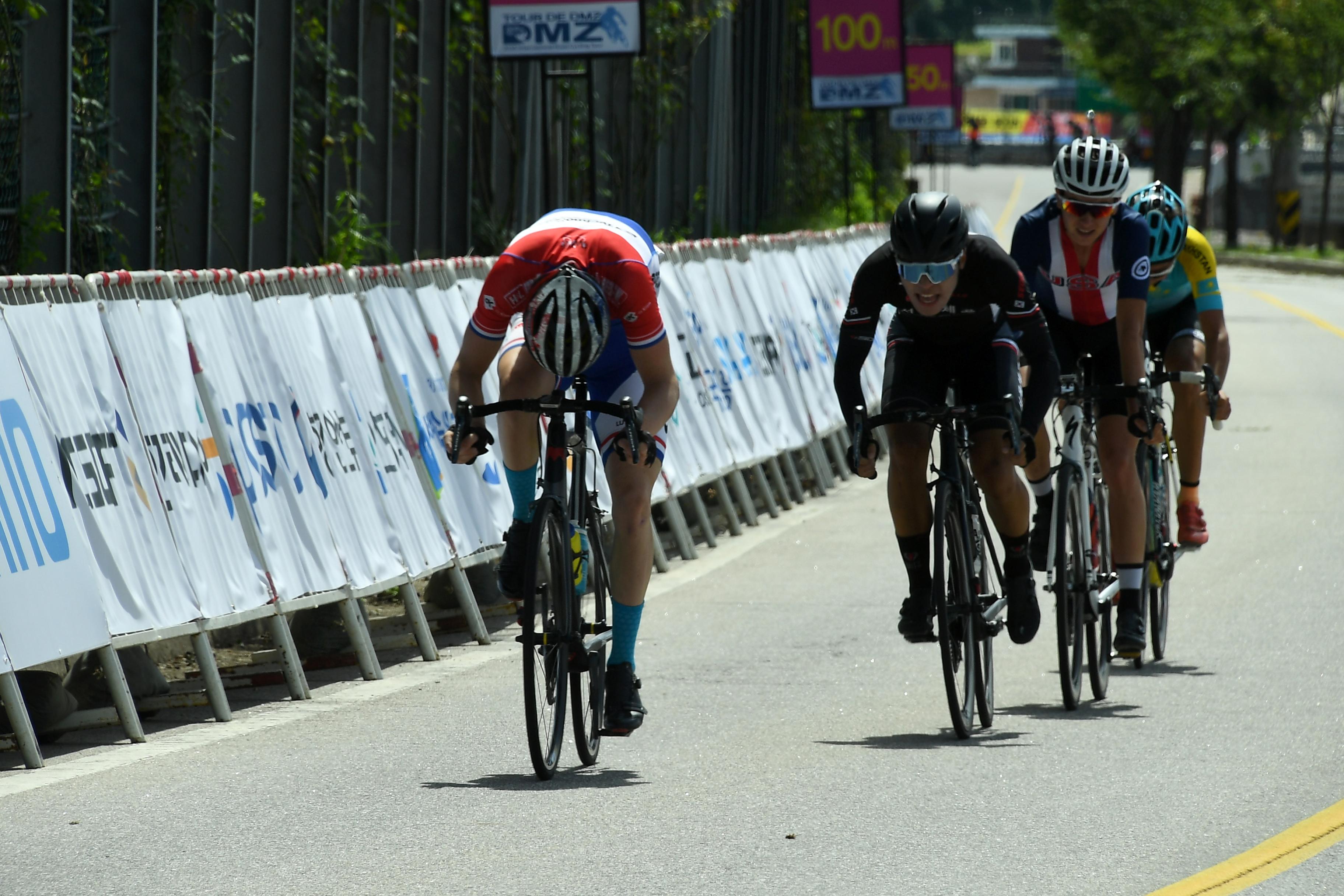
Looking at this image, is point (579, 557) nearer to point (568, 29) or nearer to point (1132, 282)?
point (1132, 282)

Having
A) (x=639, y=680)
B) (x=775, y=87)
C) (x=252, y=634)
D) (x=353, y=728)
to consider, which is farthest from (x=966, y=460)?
(x=775, y=87)

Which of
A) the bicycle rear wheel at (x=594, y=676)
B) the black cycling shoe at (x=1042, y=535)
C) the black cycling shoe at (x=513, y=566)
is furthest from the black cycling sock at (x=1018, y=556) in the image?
the black cycling shoe at (x=513, y=566)

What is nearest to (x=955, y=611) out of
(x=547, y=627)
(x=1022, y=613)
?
(x=1022, y=613)

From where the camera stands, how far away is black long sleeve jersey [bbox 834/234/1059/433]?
728cm

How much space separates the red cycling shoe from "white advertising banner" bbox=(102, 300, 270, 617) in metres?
4.30

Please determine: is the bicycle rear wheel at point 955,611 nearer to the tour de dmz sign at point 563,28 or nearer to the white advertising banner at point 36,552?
the white advertising banner at point 36,552

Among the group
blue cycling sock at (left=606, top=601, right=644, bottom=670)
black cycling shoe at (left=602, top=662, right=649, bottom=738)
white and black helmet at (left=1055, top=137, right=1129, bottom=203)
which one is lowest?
black cycling shoe at (left=602, top=662, right=649, bottom=738)

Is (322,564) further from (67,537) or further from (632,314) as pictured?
(632,314)

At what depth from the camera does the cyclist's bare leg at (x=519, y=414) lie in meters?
7.05

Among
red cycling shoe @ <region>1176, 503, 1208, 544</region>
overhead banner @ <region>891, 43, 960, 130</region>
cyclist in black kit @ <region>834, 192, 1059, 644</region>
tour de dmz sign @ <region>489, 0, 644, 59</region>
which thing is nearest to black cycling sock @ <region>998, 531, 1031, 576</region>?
cyclist in black kit @ <region>834, 192, 1059, 644</region>

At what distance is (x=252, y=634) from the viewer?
9773 millimetres

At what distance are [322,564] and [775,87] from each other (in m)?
24.7

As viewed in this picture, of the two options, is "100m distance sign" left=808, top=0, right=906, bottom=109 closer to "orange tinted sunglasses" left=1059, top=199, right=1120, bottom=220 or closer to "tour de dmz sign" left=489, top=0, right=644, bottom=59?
"tour de dmz sign" left=489, top=0, right=644, bottom=59

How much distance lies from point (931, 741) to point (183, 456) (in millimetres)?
2982
